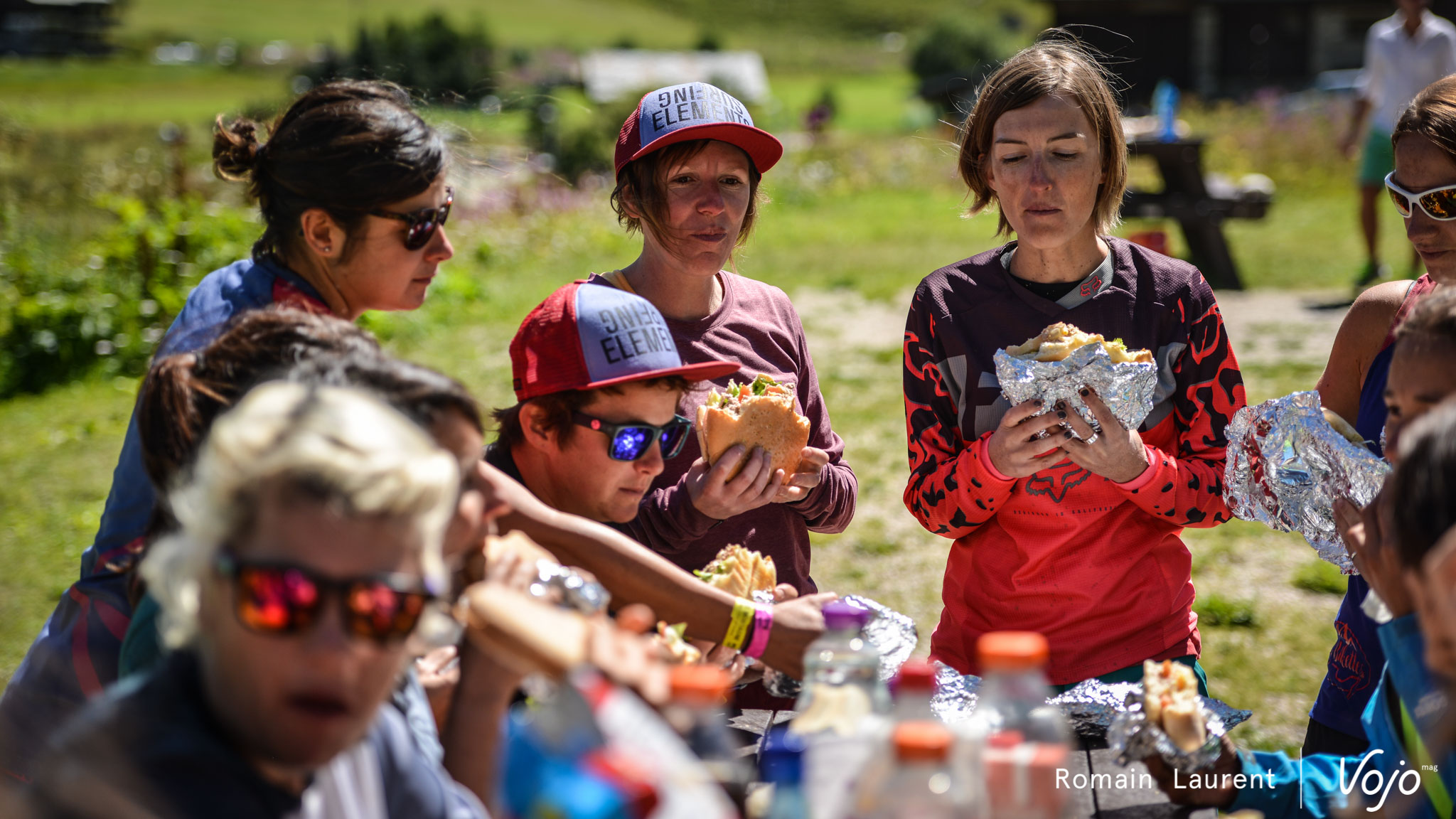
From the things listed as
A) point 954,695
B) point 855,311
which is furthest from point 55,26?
point 954,695

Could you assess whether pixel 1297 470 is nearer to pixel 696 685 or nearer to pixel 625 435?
pixel 625 435

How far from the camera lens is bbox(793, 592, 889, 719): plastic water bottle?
1605 millimetres

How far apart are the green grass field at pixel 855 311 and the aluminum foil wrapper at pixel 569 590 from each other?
181 cm

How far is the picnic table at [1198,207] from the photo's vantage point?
11.2 metres

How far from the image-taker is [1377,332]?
2715mm

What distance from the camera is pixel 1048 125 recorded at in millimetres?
2719

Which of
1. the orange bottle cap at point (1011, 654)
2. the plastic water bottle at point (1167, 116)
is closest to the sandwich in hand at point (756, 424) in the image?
the orange bottle cap at point (1011, 654)

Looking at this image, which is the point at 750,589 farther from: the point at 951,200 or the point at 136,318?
the point at 951,200

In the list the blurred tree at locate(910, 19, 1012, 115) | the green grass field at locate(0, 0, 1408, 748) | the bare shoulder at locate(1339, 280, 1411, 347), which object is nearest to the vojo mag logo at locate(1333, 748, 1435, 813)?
the bare shoulder at locate(1339, 280, 1411, 347)

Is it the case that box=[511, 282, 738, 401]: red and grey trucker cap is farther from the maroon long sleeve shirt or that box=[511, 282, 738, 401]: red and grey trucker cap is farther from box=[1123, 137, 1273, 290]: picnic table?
box=[1123, 137, 1273, 290]: picnic table

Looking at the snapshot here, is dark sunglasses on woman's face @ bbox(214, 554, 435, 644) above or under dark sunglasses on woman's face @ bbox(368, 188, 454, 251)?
under

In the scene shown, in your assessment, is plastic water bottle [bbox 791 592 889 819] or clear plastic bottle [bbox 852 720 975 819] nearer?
clear plastic bottle [bbox 852 720 975 819]

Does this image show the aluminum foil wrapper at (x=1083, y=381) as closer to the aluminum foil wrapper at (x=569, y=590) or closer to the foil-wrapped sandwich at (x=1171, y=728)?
the foil-wrapped sandwich at (x=1171, y=728)

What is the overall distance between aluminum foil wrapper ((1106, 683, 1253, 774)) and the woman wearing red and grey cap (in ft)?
3.57
